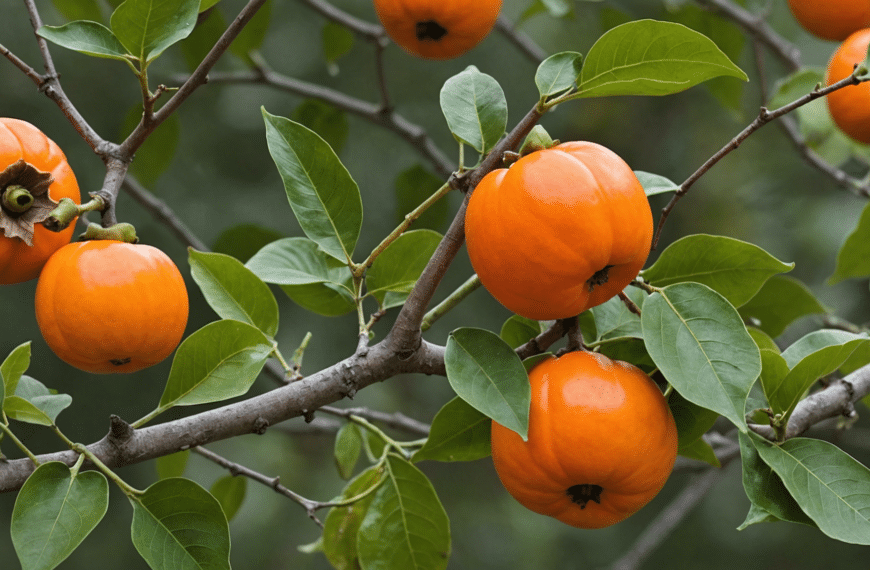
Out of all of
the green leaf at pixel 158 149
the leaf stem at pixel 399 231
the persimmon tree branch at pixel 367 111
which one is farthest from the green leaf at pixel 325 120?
the leaf stem at pixel 399 231

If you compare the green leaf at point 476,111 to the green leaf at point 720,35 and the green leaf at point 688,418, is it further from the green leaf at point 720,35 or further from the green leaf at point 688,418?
the green leaf at point 720,35

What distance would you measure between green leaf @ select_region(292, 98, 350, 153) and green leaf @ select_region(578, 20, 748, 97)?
1.20m

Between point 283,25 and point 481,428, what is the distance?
2971mm

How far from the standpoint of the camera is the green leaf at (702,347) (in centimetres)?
73

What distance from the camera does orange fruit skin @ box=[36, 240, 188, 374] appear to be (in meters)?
0.82

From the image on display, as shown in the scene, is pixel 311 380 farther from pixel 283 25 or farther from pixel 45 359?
pixel 283 25

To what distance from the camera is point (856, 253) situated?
129cm

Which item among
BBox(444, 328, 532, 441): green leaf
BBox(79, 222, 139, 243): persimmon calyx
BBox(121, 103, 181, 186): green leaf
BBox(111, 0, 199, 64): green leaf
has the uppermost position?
BBox(111, 0, 199, 64): green leaf

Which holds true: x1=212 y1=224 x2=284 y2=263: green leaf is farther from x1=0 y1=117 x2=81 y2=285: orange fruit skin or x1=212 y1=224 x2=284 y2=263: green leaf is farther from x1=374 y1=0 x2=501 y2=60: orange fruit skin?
x1=0 y1=117 x2=81 y2=285: orange fruit skin

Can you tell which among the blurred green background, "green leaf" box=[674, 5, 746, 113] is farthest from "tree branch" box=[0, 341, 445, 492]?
the blurred green background

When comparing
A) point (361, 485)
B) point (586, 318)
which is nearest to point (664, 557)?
point (361, 485)

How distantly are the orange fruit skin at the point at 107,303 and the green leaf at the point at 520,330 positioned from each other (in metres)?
0.42

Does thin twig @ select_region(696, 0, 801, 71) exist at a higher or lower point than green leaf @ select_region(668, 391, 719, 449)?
higher

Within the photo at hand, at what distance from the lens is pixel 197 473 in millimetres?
3076
